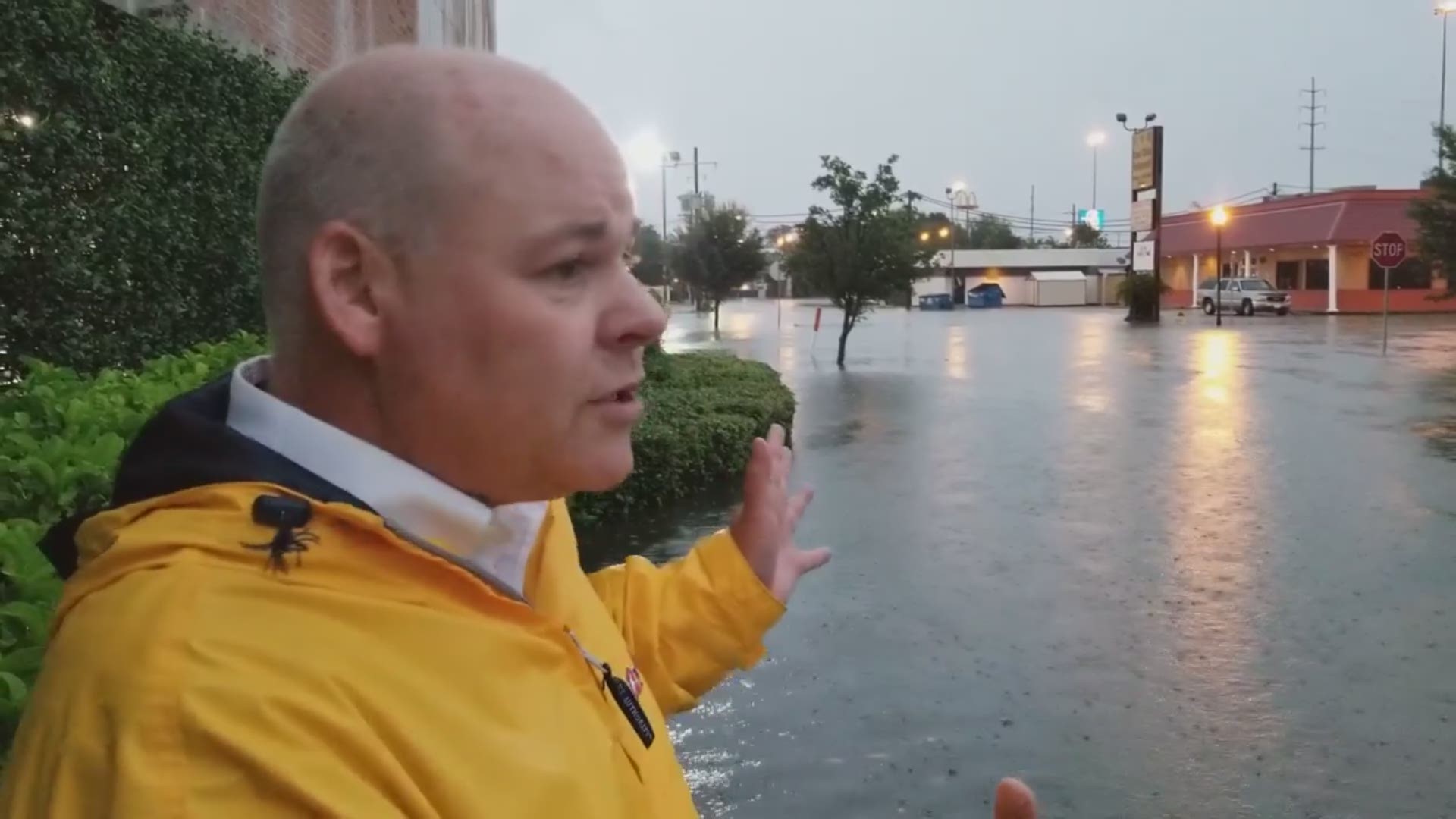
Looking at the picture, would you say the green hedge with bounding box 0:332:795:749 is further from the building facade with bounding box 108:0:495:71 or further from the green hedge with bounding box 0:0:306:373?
the building facade with bounding box 108:0:495:71

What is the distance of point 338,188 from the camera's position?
1102mm

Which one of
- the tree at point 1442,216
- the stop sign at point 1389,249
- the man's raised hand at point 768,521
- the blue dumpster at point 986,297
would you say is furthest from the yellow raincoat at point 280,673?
the blue dumpster at point 986,297

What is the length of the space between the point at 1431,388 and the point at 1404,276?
114ft

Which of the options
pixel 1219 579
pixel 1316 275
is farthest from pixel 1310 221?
pixel 1219 579

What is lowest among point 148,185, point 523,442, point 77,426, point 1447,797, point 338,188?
point 1447,797

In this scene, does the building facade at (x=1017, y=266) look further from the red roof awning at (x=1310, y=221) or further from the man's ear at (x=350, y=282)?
the man's ear at (x=350, y=282)

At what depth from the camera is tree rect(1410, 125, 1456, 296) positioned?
120ft

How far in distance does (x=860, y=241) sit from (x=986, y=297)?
45.8 metres

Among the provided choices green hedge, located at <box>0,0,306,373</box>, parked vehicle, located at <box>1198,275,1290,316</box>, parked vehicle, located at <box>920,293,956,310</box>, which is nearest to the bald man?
green hedge, located at <box>0,0,306,373</box>

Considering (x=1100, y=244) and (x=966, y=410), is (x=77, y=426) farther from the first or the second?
(x=1100, y=244)

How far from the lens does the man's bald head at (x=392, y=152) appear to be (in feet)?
3.56

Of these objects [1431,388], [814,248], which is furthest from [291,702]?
[814,248]

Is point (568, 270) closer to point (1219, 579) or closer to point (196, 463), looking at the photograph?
point (196, 463)

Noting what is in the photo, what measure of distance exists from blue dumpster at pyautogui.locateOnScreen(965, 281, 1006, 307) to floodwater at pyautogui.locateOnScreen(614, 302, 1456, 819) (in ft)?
175
